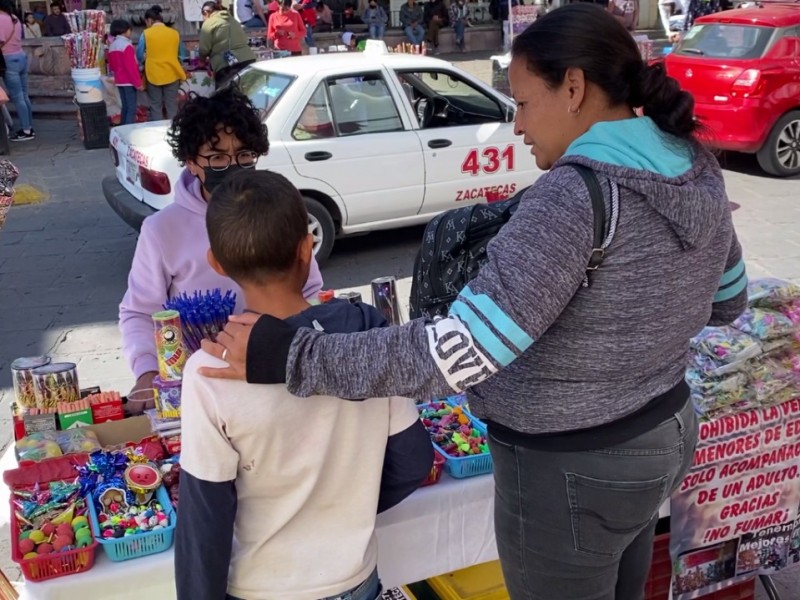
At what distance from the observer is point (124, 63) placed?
11500 millimetres

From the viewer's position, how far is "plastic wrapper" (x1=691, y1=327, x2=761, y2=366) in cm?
271

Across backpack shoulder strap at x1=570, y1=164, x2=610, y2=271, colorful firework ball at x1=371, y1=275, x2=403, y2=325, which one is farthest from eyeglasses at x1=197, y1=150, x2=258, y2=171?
backpack shoulder strap at x1=570, y1=164, x2=610, y2=271

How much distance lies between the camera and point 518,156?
729 cm

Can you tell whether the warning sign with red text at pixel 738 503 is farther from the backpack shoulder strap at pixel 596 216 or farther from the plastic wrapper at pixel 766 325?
the backpack shoulder strap at pixel 596 216

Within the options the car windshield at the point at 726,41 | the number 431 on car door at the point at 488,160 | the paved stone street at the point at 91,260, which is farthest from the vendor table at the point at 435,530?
the car windshield at the point at 726,41

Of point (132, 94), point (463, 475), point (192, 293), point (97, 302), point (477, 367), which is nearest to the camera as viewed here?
point (477, 367)

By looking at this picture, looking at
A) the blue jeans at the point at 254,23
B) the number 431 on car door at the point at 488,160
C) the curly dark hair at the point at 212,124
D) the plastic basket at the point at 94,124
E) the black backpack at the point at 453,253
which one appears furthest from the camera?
the blue jeans at the point at 254,23

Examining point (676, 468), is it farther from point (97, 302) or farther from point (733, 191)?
point (733, 191)

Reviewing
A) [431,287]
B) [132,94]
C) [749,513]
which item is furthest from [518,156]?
[132,94]

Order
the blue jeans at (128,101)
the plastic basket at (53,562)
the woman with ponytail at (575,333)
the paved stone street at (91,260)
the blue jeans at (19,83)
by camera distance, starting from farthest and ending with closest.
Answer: the blue jeans at (19,83) → the blue jeans at (128,101) → the paved stone street at (91,260) → the plastic basket at (53,562) → the woman with ponytail at (575,333)

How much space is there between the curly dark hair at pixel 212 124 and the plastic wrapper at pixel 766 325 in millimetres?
1671

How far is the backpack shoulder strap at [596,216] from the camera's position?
1.48 metres

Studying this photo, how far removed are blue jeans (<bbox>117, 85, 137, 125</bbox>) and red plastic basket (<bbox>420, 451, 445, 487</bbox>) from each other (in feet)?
35.1

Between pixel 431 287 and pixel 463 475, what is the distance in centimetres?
59
